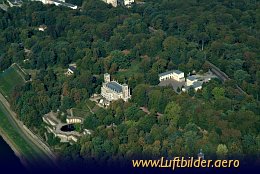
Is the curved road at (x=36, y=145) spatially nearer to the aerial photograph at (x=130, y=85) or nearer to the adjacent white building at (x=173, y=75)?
the aerial photograph at (x=130, y=85)

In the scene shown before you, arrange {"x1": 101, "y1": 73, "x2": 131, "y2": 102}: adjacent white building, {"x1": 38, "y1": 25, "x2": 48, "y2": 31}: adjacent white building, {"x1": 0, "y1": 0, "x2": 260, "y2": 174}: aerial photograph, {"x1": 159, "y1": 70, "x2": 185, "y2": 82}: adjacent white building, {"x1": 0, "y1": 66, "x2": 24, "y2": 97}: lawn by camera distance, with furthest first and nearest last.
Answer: {"x1": 38, "y1": 25, "x2": 48, "y2": 31}: adjacent white building
{"x1": 0, "y1": 66, "x2": 24, "y2": 97}: lawn
{"x1": 159, "y1": 70, "x2": 185, "y2": 82}: adjacent white building
{"x1": 101, "y1": 73, "x2": 131, "y2": 102}: adjacent white building
{"x1": 0, "y1": 0, "x2": 260, "y2": 174}: aerial photograph

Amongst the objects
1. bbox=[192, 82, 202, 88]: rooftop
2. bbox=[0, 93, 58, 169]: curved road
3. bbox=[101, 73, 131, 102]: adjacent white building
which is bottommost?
bbox=[0, 93, 58, 169]: curved road

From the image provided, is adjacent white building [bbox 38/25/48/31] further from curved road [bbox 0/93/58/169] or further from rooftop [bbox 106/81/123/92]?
rooftop [bbox 106/81/123/92]

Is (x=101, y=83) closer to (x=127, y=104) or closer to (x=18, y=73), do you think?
(x=127, y=104)

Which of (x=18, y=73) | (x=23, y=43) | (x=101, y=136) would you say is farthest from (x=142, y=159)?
(x=23, y=43)

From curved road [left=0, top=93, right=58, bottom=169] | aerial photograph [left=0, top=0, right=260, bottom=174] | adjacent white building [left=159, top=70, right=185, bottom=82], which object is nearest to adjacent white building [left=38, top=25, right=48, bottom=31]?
aerial photograph [left=0, top=0, right=260, bottom=174]
